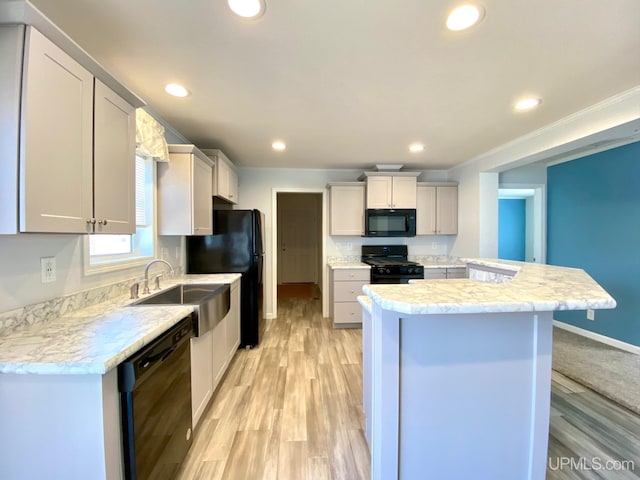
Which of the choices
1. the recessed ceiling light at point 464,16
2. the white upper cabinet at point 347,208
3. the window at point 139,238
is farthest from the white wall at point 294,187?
the recessed ceiling light at point 464,16

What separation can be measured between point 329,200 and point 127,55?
9.79ft

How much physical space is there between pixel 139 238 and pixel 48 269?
2.96 feet

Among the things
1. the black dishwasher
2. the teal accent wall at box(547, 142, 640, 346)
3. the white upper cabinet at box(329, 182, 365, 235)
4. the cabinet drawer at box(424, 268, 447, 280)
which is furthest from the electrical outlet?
the teal accent wall at box(547, 142, 640, 346)

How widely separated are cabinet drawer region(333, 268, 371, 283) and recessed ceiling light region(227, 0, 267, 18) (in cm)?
301

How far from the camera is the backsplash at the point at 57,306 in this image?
1.17m

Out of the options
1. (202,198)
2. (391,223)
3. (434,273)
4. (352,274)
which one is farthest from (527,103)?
(202,198)

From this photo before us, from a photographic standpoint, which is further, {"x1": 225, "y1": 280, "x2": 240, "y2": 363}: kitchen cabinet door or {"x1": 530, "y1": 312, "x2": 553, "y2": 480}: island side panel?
{"x1": 225, "y1": 280, "x2": 240, "y2": 363}: kitchen cabinet door

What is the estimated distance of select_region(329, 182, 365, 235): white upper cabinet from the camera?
13.1ft

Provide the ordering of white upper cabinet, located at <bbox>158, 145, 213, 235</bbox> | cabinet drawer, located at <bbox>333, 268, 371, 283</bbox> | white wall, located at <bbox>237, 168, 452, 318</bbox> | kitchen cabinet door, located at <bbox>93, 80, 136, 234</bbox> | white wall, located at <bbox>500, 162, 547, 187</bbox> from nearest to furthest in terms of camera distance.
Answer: kitchen cabinet door, located at <bbox>93, 80, 136, 234</bbox>
white upper cabinet, located at <bbox>158, 145, 213, 235</bbox>
cabinet drawer, located at <bbox>333, 268, 371, 283</bbox>
white wall, located at <bbox>500, 162, 547, 187</bbox>
white wall, located at <bbox>237, 168, 452, 318</bbox>

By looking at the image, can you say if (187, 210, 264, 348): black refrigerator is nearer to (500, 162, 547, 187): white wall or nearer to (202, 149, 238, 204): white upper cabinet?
(202, 149, 238, 204): white upper cabinet

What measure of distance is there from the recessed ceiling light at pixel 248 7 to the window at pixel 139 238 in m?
1.51

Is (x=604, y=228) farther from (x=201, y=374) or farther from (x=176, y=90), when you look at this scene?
(x=176, y=90)

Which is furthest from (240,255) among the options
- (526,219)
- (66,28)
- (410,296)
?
(526,219)

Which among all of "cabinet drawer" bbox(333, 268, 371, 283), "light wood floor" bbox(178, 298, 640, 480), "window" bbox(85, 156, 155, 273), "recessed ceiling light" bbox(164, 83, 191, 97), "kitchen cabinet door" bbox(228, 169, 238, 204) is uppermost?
"recessed ceiling light" bbox(164, 83, 191, 97)
